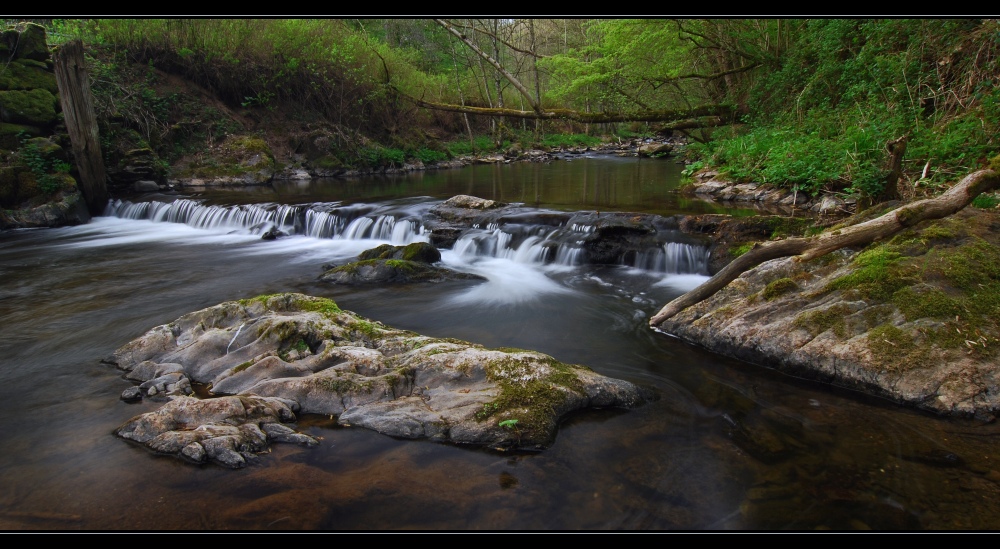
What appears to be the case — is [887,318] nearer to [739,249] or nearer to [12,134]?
[739,249]

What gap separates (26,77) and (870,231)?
71.8 feet

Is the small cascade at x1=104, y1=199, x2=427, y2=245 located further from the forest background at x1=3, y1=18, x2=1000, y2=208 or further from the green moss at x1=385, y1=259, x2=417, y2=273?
the green moss at x1=385, y1=259, x2=417, y2=273

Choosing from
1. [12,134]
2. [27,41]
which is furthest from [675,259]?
[27,41]

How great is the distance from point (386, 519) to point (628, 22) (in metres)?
17.2

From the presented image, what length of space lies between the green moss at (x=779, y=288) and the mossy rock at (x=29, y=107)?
65.6ft

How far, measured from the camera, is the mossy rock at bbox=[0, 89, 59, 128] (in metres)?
14.8

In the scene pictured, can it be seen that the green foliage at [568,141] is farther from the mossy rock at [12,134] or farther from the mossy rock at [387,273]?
the mossy rock at [387,273]

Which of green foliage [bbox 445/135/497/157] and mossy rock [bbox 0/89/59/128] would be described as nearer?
mossy rock [bbox 0/89/59/128]

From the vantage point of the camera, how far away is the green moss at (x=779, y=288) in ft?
17.3

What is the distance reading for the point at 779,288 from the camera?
5.29 meters

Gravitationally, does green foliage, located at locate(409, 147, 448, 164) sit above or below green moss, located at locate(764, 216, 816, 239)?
above

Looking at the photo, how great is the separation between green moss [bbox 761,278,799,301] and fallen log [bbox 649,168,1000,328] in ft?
1.04

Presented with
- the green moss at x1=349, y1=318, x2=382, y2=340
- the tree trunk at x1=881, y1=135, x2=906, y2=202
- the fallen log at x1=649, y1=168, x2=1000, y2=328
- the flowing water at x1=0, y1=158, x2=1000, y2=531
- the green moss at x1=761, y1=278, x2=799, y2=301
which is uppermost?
the tree trunk at x1=881, y1=135, x2=906, y2=202

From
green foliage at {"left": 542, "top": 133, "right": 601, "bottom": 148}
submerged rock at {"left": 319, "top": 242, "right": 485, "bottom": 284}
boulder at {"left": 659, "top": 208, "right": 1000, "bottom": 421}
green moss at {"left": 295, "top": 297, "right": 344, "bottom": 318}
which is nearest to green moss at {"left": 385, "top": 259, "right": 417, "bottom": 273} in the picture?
submerged rock at {"left": 319, "top": 242, "right": 485, "bottom": 284}
